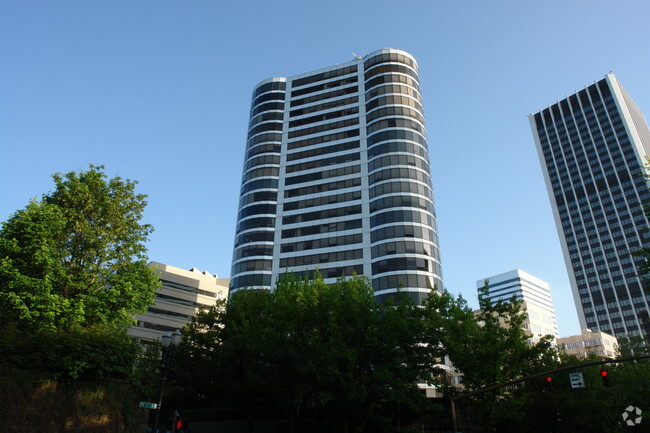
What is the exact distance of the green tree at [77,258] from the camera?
23.5 m

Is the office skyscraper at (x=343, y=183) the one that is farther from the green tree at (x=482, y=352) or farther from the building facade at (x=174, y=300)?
the green tree at (x=482, y=352)

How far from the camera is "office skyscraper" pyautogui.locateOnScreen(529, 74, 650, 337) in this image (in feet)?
496

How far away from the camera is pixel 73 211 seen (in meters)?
27.8

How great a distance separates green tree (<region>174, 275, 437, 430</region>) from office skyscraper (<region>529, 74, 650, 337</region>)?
146419mm

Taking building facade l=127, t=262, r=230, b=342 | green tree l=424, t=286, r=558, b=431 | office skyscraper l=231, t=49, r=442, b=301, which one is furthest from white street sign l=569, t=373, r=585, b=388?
building facade l=127, t=262, r=230, b=342

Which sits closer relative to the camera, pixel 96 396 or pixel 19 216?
pixel 96 396

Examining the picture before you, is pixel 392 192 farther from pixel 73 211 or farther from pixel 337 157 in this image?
pixel 73 211

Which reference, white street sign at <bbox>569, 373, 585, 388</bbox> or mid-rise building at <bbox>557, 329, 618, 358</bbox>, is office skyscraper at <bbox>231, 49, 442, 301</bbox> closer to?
white street sign at <bbox>569, 373, 585, 388</bbox>

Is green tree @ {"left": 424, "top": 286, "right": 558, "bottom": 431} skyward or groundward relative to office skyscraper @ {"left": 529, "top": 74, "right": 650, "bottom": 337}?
groundward

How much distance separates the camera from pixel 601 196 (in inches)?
6432

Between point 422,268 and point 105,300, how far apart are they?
4576 centimetres

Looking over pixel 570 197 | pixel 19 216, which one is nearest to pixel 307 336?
pixel 19 216

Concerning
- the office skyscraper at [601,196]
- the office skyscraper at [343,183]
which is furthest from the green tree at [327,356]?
the office skyscraper at [601,196]

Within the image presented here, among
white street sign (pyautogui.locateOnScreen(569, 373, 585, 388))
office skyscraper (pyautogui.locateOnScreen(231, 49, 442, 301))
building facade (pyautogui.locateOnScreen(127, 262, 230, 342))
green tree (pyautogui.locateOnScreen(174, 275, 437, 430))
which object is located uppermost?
office skyscraper (pyautogui.locateOnScreen(231, 49, 442, 301))
